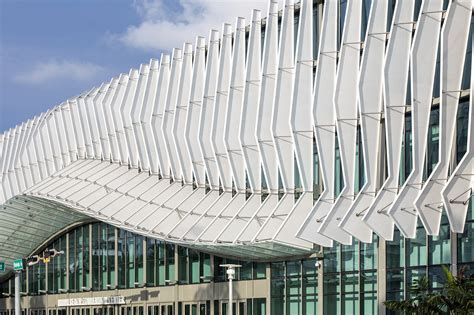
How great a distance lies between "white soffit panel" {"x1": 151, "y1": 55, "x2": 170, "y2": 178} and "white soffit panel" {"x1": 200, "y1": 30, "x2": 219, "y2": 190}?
3729 mm

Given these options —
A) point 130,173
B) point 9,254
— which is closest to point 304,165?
point 130,173

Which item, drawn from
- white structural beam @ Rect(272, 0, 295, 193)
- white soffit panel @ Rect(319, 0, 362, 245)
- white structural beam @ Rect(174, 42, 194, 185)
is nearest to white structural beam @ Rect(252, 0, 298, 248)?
white structural beam @ Rect(272, 0, 295, 193)

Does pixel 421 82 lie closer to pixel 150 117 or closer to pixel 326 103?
pixel 326 103

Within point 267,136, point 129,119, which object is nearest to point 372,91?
point 267,136

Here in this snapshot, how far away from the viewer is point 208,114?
55.4m

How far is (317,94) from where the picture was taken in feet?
152

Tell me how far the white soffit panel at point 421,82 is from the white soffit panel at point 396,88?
3.84 ft

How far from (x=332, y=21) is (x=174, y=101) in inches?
588

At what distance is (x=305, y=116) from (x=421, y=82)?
26.7ft

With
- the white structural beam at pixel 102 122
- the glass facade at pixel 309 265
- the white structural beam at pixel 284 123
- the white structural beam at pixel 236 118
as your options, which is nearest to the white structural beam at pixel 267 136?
the white structural beam at pixel 284 123

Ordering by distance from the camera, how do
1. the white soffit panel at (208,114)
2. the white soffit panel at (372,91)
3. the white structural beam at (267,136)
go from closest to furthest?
1. the white soffit panel at (372,91)
2. the white structural beam at (267,136)
3. the white soffit panel at (208,114)

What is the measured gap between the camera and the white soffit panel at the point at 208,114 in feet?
181

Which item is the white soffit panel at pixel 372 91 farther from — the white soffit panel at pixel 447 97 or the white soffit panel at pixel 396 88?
the white soffit panel at pixel 447 97

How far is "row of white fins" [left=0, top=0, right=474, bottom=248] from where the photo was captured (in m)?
39.6
